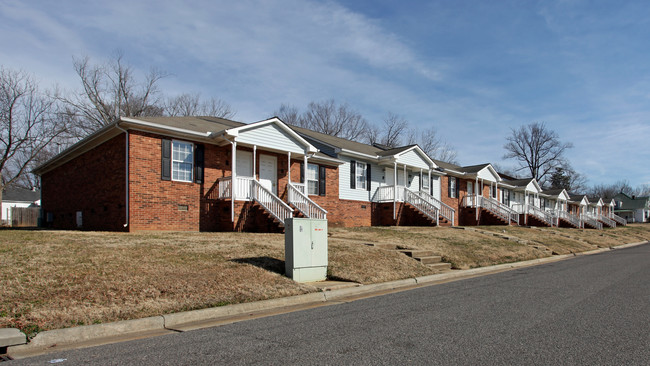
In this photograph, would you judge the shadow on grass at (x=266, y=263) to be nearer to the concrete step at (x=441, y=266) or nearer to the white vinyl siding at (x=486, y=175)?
the concrete step at (x=441, y=266)

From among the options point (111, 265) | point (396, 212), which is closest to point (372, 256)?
point (111, 265)

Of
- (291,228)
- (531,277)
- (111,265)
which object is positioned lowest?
(531,277)

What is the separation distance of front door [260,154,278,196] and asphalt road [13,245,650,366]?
11963 millimetres

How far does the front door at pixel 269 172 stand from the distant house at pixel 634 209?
325 feet

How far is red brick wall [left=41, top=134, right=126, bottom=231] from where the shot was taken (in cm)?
1606

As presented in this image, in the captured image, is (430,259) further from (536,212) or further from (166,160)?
(536,212)

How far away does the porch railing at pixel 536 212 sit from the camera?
37831 mm

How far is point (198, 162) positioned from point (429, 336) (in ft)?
44.4

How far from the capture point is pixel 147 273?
27.3 feet

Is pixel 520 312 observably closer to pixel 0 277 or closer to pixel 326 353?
pixel 326 353

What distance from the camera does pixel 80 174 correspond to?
19.6 m

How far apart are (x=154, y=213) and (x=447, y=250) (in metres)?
10.3

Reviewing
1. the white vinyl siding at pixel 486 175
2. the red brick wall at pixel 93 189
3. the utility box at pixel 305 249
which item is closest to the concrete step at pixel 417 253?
the utility box at pixel 305 249

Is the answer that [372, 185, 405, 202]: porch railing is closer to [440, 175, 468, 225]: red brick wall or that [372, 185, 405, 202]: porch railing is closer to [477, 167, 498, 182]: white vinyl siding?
[440, 175, 468, 225]: red brick wall
